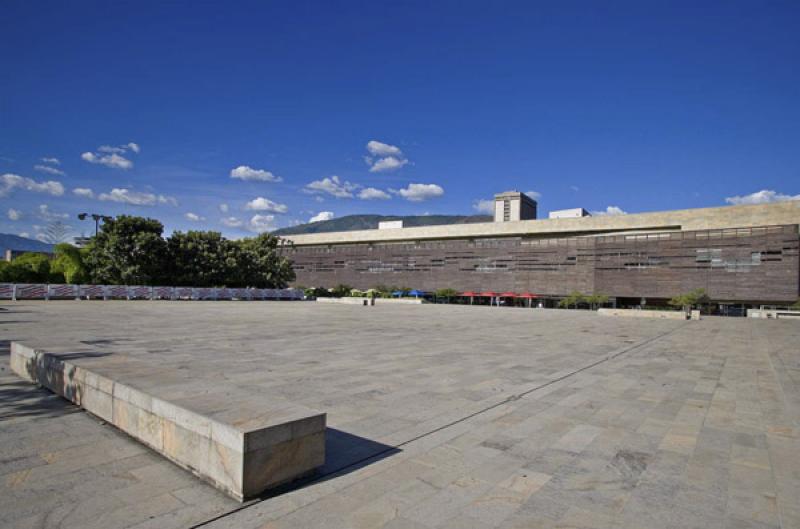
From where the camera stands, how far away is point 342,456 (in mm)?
4598

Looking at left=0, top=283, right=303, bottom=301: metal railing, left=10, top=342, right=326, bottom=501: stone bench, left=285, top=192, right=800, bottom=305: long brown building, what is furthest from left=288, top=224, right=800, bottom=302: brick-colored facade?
left=10, top=342, right=326, bottom=501: stone bench

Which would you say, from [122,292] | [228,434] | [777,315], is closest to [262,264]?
[122,292]

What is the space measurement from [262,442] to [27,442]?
296 cm

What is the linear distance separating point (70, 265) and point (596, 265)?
70.7 meters

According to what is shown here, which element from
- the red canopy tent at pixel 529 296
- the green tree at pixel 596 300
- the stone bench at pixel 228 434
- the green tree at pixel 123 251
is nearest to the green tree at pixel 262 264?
the green tree at pixel 123 251

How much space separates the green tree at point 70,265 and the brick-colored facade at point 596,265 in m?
50.6

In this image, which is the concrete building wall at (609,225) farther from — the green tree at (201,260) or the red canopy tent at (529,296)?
the green tree at (201,260)

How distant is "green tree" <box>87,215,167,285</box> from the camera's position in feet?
135

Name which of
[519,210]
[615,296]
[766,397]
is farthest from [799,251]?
[519,210]

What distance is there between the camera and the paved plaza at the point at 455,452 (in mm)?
3438

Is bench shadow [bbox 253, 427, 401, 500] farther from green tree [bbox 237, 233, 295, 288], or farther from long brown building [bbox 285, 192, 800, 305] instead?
long brown building [bbox 285, 192, 800, 305]

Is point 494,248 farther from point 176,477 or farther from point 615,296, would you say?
point 176,477

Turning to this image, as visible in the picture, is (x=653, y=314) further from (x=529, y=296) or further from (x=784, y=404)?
(x=529, y=296)

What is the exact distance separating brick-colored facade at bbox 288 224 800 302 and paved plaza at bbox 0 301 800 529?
60.8 m
